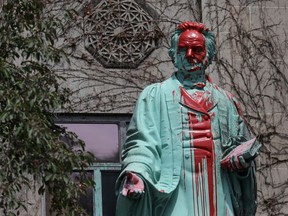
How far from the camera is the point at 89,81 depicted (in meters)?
17.8

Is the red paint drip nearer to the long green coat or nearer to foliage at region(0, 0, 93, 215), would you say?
the long green coat

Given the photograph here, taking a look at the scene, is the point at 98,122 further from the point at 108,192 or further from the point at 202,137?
the point at 202,137

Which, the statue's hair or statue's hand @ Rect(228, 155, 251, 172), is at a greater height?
the statue's hair

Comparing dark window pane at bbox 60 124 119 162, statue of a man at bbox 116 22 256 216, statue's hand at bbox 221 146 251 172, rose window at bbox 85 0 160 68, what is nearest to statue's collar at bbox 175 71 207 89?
statue of a man at bbox 116 22 256 216

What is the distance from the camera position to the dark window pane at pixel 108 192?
17.3 m

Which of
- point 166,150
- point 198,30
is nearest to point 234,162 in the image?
point 166,150

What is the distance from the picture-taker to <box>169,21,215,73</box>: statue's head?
10.9 meters

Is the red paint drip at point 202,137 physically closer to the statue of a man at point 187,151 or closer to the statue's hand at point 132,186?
the statue of a man at point 187,151

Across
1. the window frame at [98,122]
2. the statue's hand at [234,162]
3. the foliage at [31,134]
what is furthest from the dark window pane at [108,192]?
the statue's hand at [234,162]

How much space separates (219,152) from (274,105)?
24.8 ft

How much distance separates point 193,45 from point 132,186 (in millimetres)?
1276

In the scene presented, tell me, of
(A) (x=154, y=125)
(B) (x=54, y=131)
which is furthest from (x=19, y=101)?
(A) (x=154, y=125)

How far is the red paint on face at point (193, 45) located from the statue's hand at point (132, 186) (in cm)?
111

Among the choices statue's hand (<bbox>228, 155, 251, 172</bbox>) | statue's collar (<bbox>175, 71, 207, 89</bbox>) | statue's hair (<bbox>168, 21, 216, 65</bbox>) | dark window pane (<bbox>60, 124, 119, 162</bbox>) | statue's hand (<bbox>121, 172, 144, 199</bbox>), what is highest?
dark window pane (<bbox>60, 124, 119, 162</bbox>)
